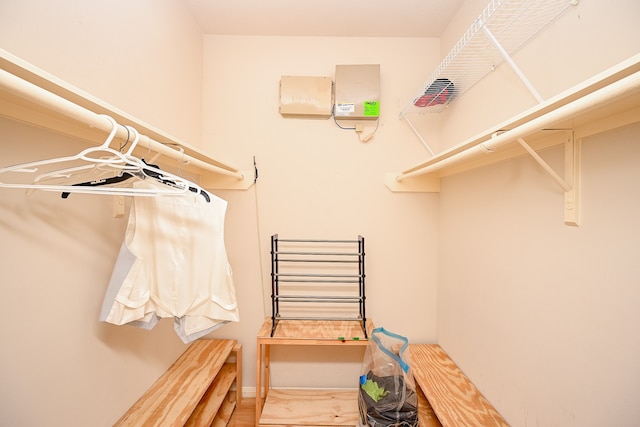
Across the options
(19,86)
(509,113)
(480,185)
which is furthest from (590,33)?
(19,86)

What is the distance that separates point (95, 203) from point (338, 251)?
4.09ft

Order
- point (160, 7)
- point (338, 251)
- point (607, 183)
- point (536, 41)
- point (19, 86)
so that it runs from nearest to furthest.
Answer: point (19, 86) < point (607, 183) < point (536, 41) < point (160, 7) < point (338, 251)

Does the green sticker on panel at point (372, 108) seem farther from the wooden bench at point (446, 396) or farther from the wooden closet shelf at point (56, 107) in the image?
the wooden bench at point (446, 396)

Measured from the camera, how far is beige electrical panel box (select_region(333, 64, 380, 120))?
1615mm

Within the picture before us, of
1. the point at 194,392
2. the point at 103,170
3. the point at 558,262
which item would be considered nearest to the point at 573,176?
the point at 558,262

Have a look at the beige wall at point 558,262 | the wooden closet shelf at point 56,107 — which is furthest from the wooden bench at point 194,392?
the beige wall at point 558,262

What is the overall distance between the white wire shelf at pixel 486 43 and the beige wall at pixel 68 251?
1.27m

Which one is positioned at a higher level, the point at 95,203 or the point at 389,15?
the point at 389,15

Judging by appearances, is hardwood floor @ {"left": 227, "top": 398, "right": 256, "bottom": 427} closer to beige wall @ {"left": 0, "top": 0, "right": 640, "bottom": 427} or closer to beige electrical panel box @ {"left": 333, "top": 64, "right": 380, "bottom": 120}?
beige wall @ {"left": 0, "top": 0, "right": 640, "bottom": 427}

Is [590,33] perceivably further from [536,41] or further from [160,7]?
[160,7]

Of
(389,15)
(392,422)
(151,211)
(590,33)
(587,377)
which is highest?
(389,15)

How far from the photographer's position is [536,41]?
0.90 m

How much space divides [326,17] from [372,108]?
22.8 inches

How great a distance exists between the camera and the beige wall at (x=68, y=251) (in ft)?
2.18
